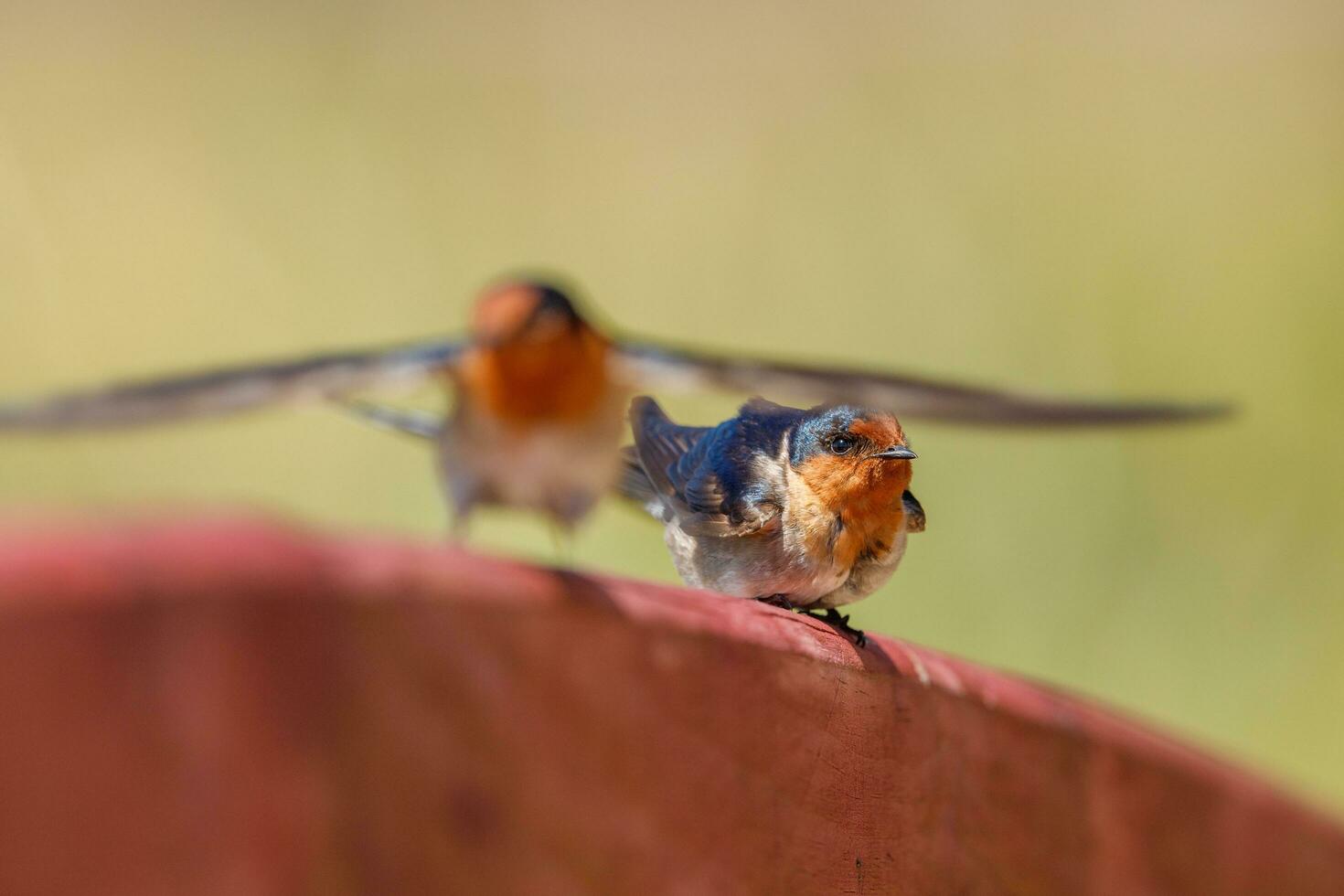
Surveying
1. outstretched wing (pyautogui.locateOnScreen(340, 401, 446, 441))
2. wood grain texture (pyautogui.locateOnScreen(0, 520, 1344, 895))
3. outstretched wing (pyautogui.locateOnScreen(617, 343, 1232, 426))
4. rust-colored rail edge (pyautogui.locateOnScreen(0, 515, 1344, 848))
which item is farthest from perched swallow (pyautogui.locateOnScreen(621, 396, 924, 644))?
rust-colored rail edge (pyautogui.locateOnScreen(0, 515, 1344, 848))

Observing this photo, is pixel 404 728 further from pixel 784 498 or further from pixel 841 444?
pixel 784 498

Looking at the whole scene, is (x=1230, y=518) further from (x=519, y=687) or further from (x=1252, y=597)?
(x=519, y=687)

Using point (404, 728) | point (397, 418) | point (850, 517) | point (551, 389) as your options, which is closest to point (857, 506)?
point (850, 517)

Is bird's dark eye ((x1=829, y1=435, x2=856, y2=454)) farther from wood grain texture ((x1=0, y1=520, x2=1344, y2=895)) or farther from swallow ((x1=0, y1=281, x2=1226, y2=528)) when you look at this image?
wood grain texture ((x1=0, y1=520, x2=1344, y2=895))

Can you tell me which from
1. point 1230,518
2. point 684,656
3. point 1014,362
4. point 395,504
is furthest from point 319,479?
point 684,656

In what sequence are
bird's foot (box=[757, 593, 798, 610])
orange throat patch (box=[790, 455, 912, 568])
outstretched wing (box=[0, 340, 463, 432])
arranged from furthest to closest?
bird's foot (box=[757, 593, 798, 610]), orange throat patch (box=[790, 455, 912, 568]), outstretched wing (box=[0, 340, 463, 432])

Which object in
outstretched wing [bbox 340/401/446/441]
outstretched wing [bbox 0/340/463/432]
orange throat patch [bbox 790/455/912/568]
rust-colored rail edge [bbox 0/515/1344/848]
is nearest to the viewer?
rust-colored rail edge [bbox 0/515/1344/848]

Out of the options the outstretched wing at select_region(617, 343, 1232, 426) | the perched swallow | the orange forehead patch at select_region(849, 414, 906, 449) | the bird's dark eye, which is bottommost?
the perched swallow
